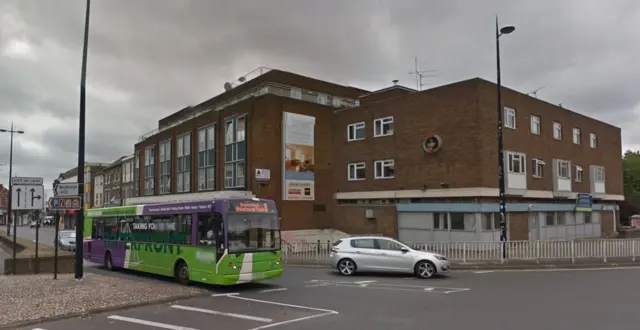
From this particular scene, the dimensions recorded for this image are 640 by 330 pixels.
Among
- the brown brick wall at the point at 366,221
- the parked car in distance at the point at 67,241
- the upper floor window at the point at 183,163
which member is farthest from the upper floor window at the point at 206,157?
the brown brick wall at the point at 366,221

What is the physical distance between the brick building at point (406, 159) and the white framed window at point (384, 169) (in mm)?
65

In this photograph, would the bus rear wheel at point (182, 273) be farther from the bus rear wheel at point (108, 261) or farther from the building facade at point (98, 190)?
the building facade at point (98, 190)

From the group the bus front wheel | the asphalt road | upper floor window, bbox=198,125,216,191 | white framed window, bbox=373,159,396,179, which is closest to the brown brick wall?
white framed window, bbox=373,159,396,179

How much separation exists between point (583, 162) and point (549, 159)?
6226 mm

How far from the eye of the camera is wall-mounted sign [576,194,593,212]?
32688 millimetres

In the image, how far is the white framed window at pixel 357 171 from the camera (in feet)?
105

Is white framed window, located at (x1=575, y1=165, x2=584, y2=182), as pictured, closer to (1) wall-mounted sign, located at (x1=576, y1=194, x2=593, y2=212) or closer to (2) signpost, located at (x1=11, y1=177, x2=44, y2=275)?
(1) wall-mounted sign, located at (x1=576, y1=194, x2=593, y2=212)

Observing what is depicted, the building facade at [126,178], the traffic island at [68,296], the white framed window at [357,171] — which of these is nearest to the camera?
the traffic island at [68,296]

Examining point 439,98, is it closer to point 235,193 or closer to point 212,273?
point 235,193

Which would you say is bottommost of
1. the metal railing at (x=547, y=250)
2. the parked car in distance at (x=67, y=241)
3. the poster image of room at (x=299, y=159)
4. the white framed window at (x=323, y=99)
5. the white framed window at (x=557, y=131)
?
the parked car in distance at (x=67, y=241)

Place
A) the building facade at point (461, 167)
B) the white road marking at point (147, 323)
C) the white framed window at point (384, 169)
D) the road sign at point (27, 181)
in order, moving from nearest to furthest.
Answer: the white road marking at point (147, 323) → the road sign at point (27, 181) → the building facade at point (461, 167) → the white framed window at point (384, 169)

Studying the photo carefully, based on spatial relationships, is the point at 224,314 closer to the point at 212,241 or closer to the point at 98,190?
the point at 212,241

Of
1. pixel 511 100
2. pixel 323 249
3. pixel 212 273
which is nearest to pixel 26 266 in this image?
pixel 212 273

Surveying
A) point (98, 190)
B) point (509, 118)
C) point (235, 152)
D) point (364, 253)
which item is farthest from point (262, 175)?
point (98, 190)
